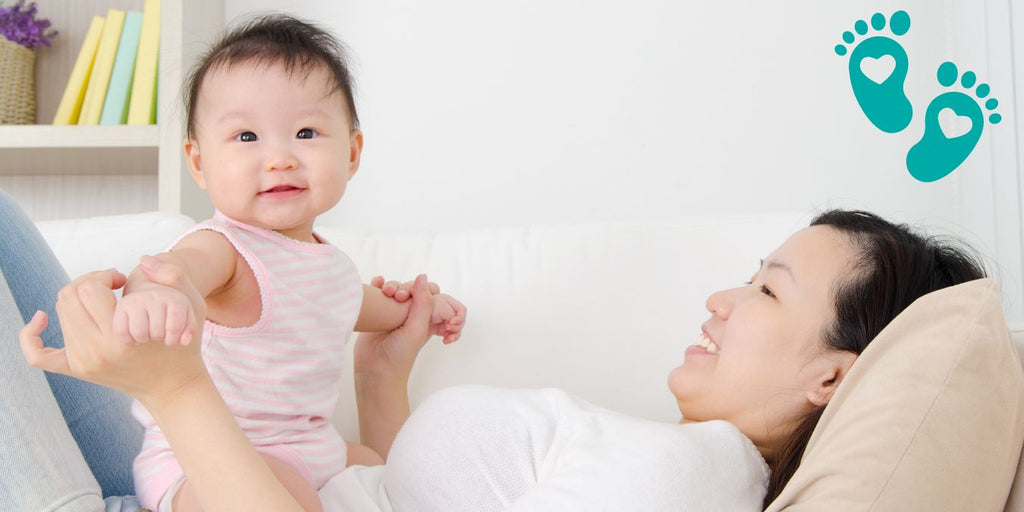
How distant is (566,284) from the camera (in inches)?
55.1

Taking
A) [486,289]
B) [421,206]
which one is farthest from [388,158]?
[486,289]

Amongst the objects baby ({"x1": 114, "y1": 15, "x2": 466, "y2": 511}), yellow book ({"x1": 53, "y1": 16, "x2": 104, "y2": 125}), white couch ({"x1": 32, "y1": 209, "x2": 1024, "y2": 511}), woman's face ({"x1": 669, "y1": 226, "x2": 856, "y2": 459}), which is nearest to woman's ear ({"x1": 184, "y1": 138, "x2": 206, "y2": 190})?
baby ({"x1": 114, "y1": 15, "x2": 466, "y2": 511})

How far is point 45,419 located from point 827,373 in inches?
32.0

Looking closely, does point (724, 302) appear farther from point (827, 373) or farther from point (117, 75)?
point (117, 75)

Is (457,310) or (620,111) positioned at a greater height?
(620,111)

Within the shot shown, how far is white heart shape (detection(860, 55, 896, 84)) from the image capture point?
1991 millimetres

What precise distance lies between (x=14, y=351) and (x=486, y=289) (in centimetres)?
72

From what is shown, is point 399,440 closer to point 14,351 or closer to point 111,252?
point 14,351

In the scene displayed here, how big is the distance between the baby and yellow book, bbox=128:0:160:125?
887mm

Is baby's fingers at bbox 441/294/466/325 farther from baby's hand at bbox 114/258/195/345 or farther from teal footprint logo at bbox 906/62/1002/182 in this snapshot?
teal footprint logo at bbox 906/62/1002/182

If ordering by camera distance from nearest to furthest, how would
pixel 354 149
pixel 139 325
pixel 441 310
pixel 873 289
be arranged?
1. pixel 139 325
2. pixel 873 289
3. pixel 354 149
4. pixel 441 310

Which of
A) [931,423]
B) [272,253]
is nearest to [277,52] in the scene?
[272,253]

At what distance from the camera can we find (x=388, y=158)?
6.66 ft

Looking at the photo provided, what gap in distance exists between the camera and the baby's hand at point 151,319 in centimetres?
68
